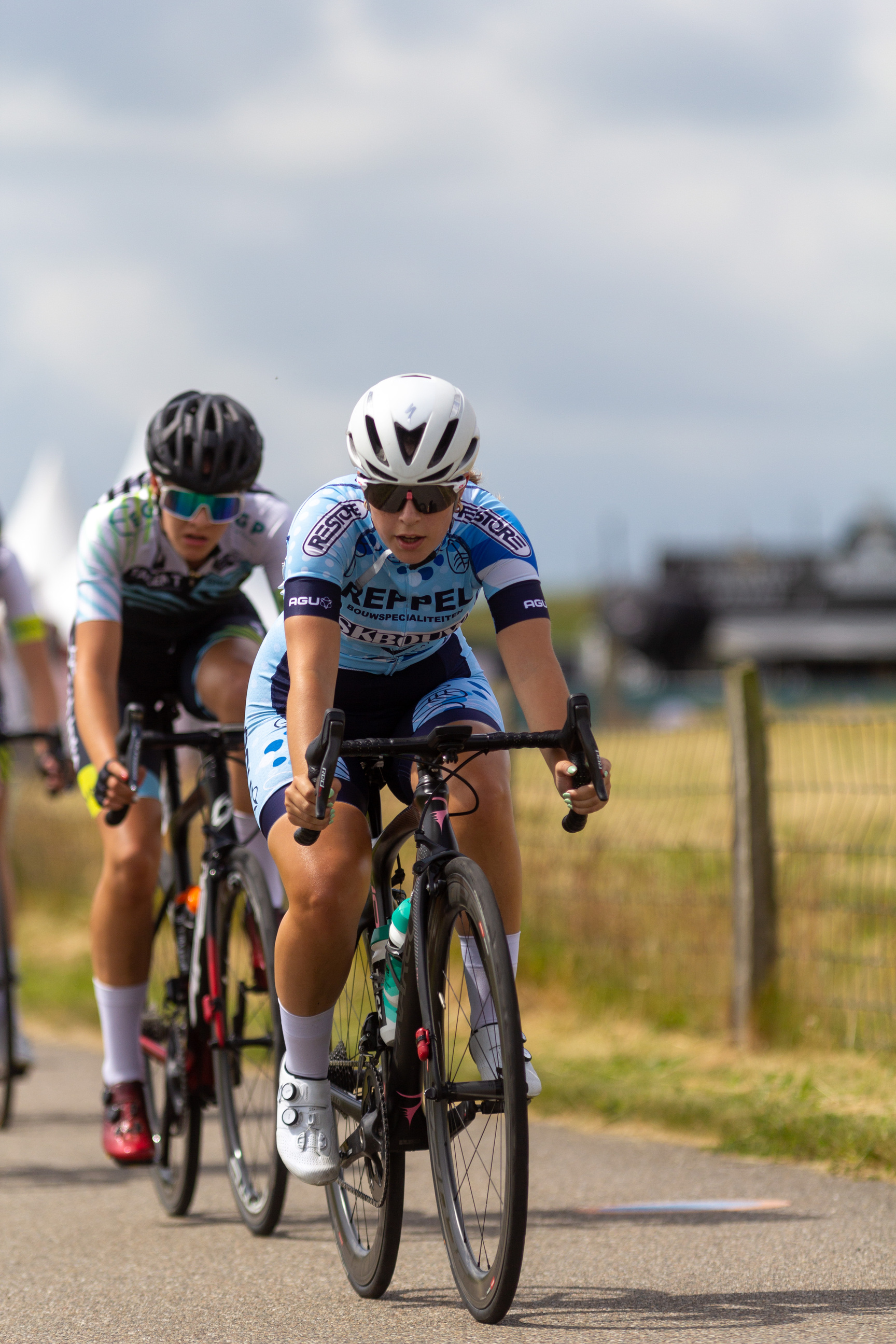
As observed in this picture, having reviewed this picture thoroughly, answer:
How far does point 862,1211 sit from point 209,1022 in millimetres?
2034

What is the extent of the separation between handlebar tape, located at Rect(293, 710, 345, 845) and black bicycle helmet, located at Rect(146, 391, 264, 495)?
5.53 feet

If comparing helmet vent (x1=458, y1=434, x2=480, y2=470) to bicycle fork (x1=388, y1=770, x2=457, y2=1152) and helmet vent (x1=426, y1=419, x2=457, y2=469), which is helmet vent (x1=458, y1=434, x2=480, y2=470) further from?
bicycle fork (x1=388, y1=770, x2=457, y2=1152)

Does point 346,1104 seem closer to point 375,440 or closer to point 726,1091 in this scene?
point 375,440

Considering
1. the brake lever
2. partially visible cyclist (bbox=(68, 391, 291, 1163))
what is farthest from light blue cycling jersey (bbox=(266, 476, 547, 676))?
partially visible cyclist (bbox=(68, 391, 291, 1163))

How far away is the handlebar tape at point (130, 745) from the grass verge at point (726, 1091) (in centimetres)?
255

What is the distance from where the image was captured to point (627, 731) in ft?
32.8

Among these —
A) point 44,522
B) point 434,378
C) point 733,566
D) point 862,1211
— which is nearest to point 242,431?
point 434,378

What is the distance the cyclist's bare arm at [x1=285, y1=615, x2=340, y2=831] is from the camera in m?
3.82

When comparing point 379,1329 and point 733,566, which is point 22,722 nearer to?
point 379,1329

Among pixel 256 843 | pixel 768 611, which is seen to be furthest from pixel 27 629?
pixel 768 611

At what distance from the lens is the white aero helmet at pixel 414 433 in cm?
381

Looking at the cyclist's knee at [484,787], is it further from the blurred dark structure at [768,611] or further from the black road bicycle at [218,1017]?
the blurred dark structure at [768,611]

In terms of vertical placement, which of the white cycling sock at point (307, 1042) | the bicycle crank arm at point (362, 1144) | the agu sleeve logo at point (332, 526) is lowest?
the bicycle crank arm at point (362, 1144)

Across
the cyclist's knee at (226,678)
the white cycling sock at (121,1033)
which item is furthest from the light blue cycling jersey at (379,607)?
the white cycling sock at (121,1033)
